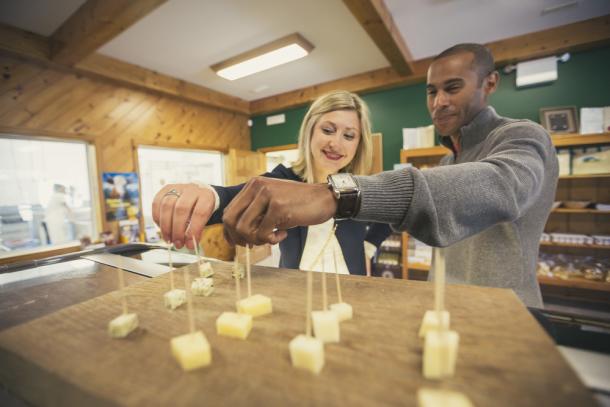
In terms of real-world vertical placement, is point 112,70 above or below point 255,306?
above

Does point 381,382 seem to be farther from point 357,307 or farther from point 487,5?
point 487,5

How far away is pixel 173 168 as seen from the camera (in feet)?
18.4

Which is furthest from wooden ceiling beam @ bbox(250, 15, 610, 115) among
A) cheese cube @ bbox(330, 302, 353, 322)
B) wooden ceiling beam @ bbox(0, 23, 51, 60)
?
cheese cube @ bbox(330, 302, 353, 322)

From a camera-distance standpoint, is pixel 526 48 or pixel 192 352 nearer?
pixel 192 352

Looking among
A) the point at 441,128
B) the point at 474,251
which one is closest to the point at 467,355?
the point at 474,251

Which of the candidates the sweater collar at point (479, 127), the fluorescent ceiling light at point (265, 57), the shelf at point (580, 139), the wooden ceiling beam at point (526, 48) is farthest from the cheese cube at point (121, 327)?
the wooden ceiling beam at point (526, 48)

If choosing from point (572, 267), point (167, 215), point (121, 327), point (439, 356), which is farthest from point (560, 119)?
point (121, 327)

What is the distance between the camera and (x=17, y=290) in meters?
1.12

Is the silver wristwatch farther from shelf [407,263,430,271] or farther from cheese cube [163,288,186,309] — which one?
shelf [407,263,430,271]

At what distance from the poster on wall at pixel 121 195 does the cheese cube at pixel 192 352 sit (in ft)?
12.9

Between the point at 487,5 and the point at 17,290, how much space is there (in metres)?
4.09

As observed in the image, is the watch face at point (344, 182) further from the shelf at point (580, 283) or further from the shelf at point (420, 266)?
the shelf at point (580, 283)

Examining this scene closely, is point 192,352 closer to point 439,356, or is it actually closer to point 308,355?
point 308,355

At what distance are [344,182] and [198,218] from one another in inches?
21.9
